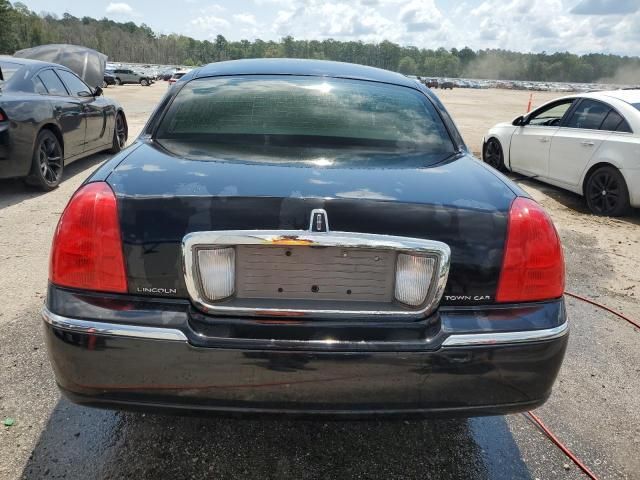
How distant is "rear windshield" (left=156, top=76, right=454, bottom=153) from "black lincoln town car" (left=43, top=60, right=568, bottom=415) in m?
0.56

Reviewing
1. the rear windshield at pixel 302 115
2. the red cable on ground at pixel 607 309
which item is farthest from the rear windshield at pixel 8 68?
the red cable on ground at pixel 607 309

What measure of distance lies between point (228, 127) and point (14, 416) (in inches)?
64.4

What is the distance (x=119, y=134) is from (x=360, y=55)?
182 m

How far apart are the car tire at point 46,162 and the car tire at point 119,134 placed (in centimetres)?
224

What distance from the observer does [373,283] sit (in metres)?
1.69

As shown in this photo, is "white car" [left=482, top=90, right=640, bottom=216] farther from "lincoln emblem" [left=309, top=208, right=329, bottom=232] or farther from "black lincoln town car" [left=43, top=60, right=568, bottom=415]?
"lincoln emblem" [left=309, top=208, right=329, bottom=232]

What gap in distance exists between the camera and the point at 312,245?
161 centimetres

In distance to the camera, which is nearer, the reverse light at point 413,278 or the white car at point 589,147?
the reverse light at point 413,278

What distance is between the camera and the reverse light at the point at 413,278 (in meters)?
1.67

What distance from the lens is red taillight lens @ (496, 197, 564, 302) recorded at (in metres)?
1.75

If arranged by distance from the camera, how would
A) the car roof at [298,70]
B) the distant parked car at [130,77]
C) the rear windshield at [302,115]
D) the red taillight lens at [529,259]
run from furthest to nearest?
the distant parked car at [130,77], the car roof at [298,70], the rear windshield at [302,115], the red taillight lens at [529,259]

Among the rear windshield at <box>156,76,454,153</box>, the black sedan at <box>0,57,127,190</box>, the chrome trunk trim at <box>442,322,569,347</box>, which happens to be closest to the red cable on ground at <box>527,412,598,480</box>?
the chrome trunk trim at <box>442,322,569,347</box>

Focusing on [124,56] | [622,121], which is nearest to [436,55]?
[124,56]

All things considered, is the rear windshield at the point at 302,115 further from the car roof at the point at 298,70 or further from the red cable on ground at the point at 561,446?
the red cable on ground at the point at 561,446
